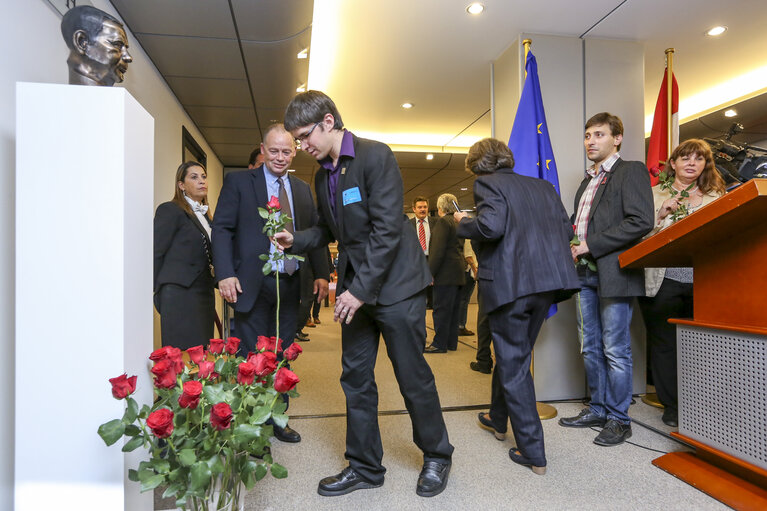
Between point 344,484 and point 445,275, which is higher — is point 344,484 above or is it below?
below

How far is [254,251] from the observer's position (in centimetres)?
212

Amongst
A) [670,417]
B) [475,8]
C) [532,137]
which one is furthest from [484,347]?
[475,8]

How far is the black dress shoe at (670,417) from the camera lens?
2.46m

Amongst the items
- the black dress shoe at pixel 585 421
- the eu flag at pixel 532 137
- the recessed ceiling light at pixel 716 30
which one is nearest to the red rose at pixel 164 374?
the black dress shoe at pixel 585 421

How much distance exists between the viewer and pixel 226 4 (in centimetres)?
281

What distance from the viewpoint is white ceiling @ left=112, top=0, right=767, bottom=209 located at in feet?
9.94

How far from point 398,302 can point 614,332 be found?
1.34 meters

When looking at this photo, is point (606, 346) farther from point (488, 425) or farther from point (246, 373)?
point (246, 373)

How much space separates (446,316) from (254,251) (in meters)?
2.82

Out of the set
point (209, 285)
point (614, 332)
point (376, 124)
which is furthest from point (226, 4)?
point (376, 124)

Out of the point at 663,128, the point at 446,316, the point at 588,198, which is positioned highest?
the point at 663,128

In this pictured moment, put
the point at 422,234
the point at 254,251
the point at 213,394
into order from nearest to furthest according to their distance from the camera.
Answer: the point at 213,394 → the point at 254,251 → the point at 422,234

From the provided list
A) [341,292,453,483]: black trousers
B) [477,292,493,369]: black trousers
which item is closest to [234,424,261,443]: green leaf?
[341,292,453,483]: black trousers

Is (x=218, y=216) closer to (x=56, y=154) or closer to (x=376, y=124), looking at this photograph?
(x=56, y=154)
